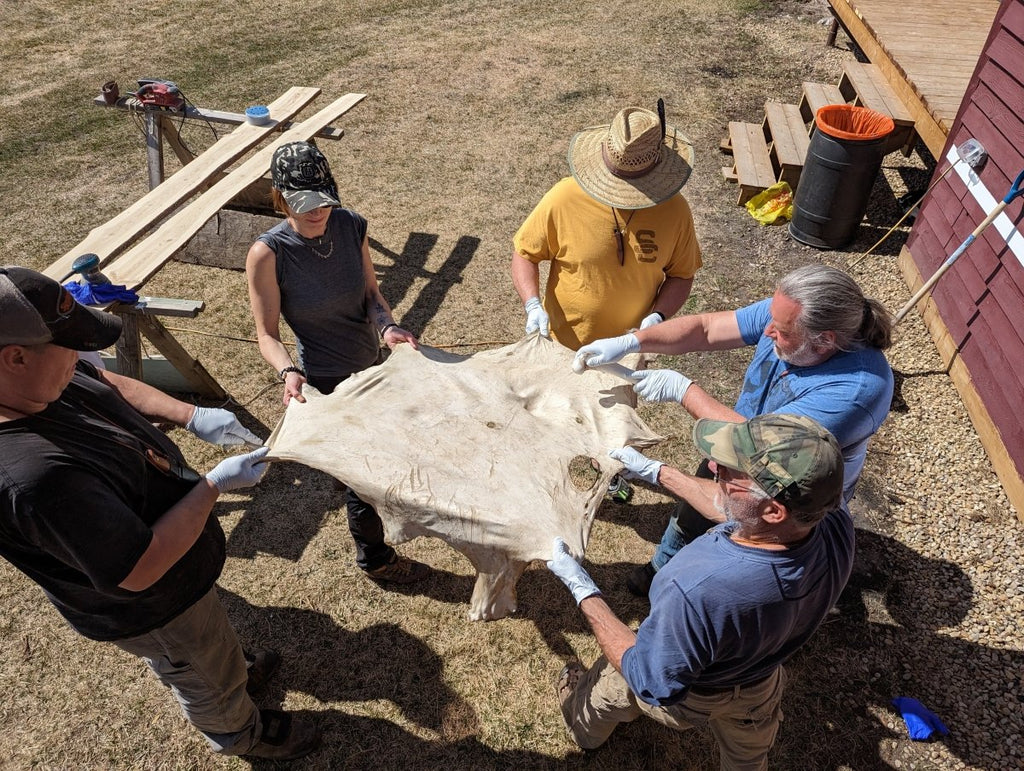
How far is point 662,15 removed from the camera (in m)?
10.9

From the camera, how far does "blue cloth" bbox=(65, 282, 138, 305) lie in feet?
12.6

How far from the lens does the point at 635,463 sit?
2531 millimetres

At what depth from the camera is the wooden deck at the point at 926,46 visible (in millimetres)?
5930

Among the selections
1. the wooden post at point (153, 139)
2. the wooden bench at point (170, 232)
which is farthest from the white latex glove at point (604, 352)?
the wooden post at point (153, 139)

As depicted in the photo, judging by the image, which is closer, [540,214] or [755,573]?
[755,573]

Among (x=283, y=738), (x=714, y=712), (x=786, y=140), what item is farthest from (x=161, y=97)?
(x=714, y=712)

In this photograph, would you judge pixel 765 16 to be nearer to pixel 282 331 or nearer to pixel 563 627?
pixel 282 331

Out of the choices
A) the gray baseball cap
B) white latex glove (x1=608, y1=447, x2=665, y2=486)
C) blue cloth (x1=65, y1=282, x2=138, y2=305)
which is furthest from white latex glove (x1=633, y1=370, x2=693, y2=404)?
blue cloth (x1=65, y1=282, x2=138, y2=305)

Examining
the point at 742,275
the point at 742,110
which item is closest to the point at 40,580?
the point at 742,275

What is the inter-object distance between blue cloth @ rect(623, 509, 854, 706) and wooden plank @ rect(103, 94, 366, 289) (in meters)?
3.88

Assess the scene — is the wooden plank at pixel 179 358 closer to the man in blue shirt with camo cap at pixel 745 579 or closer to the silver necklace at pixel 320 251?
the silver necklace at pixel 320 251

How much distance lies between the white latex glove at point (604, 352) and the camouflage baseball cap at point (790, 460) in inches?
42.1

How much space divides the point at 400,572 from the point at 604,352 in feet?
5.75

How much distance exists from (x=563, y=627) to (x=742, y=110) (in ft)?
24.8
